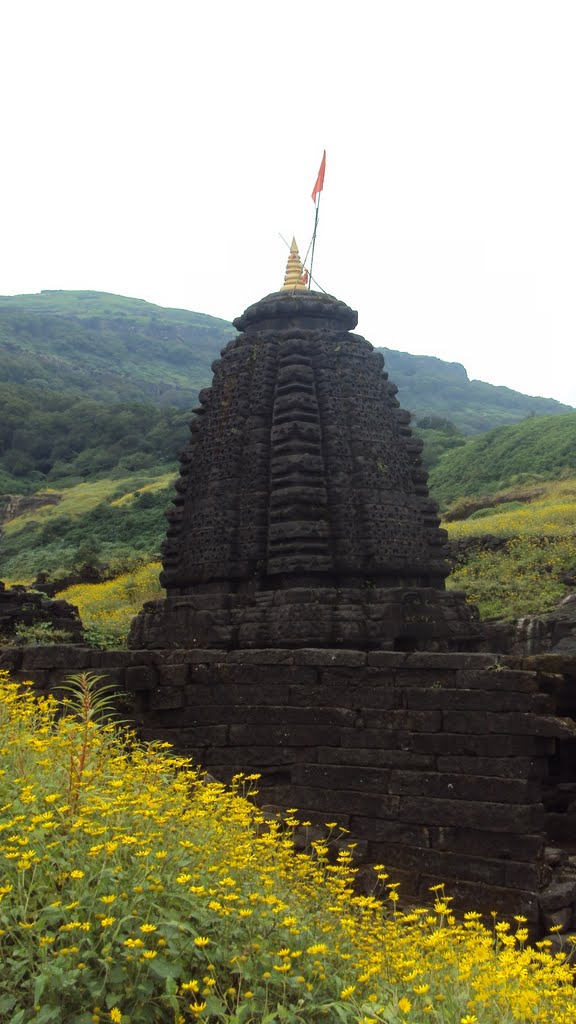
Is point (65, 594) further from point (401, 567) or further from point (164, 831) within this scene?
point (164, 831)

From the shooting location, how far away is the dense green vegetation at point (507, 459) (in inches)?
1511

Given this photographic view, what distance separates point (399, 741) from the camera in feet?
26.4

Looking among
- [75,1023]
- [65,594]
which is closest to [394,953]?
[75,1023]

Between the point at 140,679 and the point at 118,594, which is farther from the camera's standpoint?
the point at 118,594

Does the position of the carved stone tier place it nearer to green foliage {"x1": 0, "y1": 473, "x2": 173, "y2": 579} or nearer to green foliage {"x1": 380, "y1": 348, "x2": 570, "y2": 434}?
green foliage {"x1": 0, "y1": 473, "x2": 173, "y2": 579}

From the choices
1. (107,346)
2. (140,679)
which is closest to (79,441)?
(140,679)

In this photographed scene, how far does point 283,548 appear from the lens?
982cm

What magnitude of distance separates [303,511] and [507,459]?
32.4 metres

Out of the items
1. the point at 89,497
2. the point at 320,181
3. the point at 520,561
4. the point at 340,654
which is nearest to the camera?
the point at 340,654

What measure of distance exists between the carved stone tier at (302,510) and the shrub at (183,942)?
13.5 feet

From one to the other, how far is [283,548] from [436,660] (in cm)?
231

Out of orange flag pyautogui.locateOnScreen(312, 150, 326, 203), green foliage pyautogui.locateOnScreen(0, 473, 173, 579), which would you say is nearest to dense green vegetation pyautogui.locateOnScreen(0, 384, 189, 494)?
green foliage pyautogui.locateOnScreen(0, 473, 173, 579)

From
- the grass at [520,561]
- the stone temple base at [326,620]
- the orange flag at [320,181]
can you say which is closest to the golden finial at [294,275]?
the orange flag at [320,181]

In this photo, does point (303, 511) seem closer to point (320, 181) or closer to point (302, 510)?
point (302, 510)
